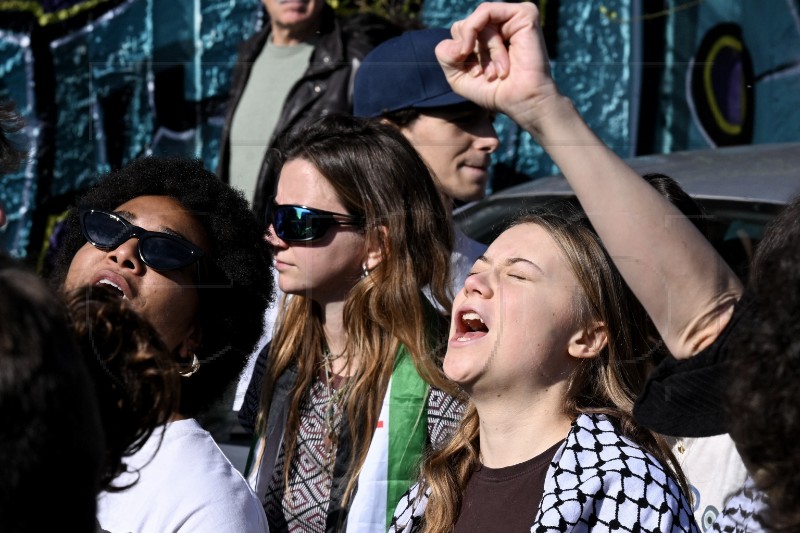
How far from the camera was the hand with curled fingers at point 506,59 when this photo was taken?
154cm

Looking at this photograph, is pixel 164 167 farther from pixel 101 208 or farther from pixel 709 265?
pixel 709 265

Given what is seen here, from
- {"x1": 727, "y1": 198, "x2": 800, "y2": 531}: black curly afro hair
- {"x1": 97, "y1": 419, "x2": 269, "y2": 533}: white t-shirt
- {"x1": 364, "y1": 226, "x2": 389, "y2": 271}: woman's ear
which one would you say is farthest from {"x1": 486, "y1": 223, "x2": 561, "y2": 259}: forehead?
{"x1": 727, "y1": 198, "x2": 800, "y2": 531}: black curly afro hair

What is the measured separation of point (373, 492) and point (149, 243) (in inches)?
30.8

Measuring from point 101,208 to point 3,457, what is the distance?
1.53 meters

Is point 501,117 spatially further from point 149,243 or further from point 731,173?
point 149,243

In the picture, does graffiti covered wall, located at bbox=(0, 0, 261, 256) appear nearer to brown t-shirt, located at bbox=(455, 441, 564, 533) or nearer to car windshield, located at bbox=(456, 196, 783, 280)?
car windshield, located at bbox=(456, 196, 783, 280)

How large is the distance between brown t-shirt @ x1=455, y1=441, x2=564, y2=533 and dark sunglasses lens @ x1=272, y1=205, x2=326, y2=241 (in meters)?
0.83

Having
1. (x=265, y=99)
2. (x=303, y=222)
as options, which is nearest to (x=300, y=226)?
(x=303, y=222)

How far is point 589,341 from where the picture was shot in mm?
2158

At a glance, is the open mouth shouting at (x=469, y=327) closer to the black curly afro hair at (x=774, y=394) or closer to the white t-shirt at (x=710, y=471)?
the white t-shirt at (x=710, y=471)

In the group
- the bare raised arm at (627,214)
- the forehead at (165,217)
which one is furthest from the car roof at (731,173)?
the bare raised arm at (627,214)

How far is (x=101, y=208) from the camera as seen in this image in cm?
247

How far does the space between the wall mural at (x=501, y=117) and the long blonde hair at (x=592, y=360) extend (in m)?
2.84

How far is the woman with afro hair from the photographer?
6.53 ft
